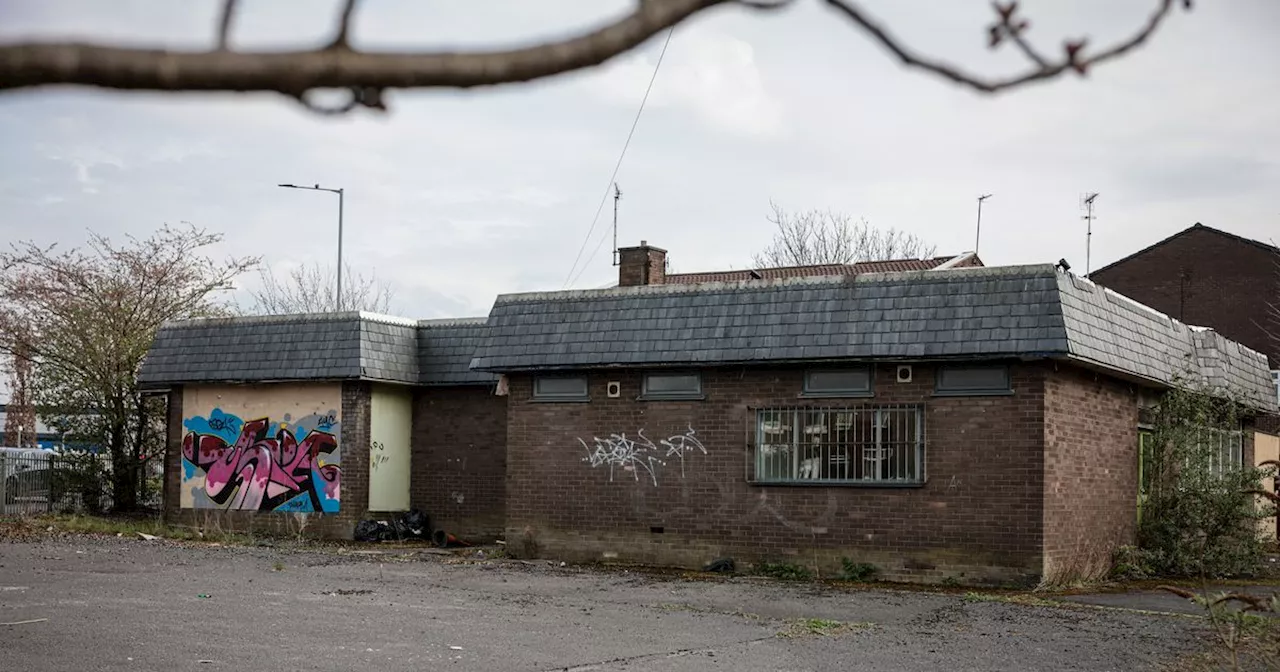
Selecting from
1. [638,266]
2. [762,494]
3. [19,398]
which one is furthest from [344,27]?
[19,398]

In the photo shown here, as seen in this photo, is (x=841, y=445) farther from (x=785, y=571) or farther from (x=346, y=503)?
(x=346, y=503)

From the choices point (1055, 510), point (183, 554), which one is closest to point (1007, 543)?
point (1055, 510)

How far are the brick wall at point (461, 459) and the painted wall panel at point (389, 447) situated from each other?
0.62 feet

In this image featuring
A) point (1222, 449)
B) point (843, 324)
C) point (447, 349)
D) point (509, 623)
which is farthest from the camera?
point (447, 349)

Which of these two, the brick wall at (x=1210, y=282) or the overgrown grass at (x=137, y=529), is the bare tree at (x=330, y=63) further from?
the brick wall at (x=1210, y=282)

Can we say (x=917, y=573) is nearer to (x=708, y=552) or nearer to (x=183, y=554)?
(x=708, y=552)

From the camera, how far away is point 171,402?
26.1 metres

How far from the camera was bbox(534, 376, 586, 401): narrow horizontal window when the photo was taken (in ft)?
67.7

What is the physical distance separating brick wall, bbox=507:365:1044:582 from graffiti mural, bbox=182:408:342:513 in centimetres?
469

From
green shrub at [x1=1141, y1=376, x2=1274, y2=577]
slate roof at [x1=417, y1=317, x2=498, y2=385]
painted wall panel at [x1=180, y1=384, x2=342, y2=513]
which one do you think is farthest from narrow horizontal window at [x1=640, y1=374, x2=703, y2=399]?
painted wall panel at [x1=180, y1=384, x2=342, y2=513]

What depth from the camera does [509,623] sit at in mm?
12844

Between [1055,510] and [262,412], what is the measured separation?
563 inches

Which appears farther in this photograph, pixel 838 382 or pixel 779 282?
pixel 779 282

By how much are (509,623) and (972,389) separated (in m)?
7.73
